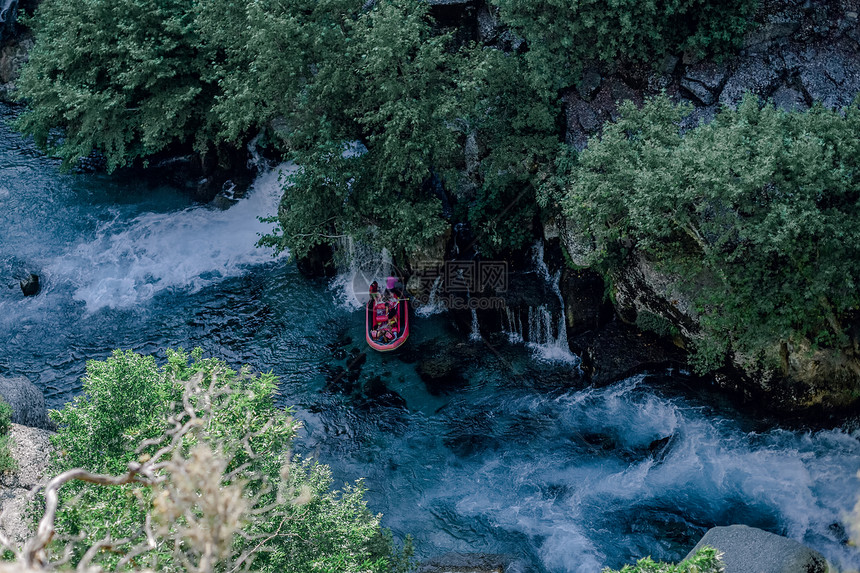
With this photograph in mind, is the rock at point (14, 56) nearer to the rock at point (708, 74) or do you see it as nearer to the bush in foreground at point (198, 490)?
the bush in foreground at point (198, 490)

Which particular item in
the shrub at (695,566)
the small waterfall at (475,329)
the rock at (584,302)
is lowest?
the shrub at (695,566)

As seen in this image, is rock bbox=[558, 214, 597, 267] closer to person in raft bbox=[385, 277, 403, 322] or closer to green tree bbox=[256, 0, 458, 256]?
green tree bbox=[256, 0, 458, 256]

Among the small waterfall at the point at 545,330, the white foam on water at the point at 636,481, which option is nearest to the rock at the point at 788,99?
the small waterfall at the point at 545,330

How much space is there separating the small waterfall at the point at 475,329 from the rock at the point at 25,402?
12.4 m

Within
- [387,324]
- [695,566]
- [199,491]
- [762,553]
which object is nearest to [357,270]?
[387,324]

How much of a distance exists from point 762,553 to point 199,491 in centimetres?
1125

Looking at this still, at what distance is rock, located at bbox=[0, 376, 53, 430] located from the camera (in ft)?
61.6

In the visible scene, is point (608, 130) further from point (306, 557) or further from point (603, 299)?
point (306, 557)

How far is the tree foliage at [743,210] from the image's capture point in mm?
15391

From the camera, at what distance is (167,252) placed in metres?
26.4

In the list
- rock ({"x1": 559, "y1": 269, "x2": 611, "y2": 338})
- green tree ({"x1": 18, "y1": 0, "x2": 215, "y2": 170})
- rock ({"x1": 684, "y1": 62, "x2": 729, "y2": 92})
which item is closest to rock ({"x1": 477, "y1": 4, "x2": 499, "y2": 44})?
rock ({"x1": 684, "y1": 62, "x2": 729, "y2": 92})

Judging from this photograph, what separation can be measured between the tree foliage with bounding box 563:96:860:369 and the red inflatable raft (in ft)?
22.7

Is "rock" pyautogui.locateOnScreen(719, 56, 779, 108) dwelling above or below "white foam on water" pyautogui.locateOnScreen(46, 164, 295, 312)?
above

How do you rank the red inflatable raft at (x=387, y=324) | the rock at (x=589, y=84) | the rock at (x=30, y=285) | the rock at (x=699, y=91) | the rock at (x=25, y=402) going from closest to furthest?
the rock at (x=25, y=402) < the rock at (x=699, y=91) < the rock at (x=589, y=84) < the red inflatable raft at (x=387, y=324) < the rock at (x=30, y=285)
